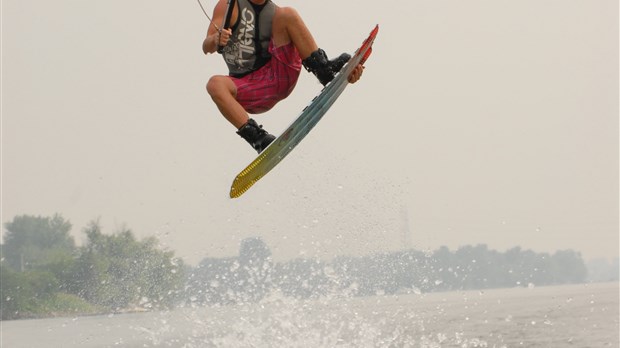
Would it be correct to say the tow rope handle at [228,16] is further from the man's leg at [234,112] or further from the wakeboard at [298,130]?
the wakeboard at [298,130]

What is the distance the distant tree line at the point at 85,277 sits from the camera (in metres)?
127

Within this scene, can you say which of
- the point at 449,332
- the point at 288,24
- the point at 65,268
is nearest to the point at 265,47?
the point at 288,24

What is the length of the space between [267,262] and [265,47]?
728cm

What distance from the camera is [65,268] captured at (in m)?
134

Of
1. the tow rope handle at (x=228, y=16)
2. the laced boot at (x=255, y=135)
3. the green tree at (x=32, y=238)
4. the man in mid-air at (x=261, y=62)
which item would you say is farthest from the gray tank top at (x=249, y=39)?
the green tree at (x=32, y=238)

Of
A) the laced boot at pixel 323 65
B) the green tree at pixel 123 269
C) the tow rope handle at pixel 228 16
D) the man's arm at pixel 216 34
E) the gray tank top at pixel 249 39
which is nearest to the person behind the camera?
the man's arm at pixel 216 34

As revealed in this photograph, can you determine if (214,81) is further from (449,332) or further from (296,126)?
(449,332)

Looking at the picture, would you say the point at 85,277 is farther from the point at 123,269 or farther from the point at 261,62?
the point at 261,62

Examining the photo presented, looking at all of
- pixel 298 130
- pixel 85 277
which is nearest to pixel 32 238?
pixel 85 277

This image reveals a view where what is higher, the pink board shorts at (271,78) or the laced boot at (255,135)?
the pink board shorts at (271,78)

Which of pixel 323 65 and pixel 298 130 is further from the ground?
pixel 323 65

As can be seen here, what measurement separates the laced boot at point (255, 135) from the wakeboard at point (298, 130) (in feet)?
0.35

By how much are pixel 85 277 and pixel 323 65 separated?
132 metres

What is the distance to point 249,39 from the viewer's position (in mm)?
10688
